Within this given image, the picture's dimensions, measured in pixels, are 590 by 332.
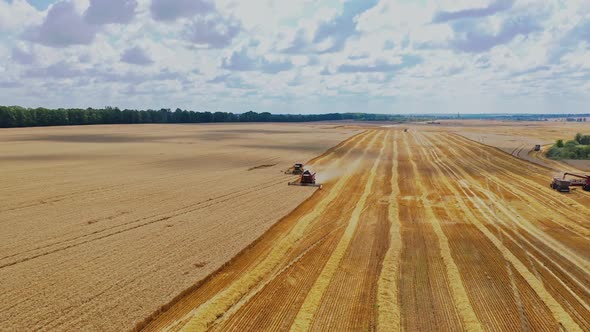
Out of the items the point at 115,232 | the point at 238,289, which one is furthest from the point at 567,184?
the point at 115,232

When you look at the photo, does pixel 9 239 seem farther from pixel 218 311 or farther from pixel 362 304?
pixel 362 304

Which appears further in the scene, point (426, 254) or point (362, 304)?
point (426, 254)

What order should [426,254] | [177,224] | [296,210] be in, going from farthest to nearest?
[296,210]
[177,224]
[426,254]

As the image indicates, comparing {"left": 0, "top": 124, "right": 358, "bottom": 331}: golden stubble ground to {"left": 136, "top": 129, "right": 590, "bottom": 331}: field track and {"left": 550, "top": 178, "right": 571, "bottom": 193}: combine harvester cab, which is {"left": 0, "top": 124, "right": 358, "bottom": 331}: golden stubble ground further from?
{"left": 550, "top": 178, "right": 571, "bottom": 193}: combine harvester cab

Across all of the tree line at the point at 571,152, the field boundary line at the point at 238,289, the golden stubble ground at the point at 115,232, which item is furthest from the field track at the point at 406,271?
the tree line at the point at 571,152

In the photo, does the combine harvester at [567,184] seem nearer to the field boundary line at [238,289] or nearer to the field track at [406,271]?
the field track at [406,271]

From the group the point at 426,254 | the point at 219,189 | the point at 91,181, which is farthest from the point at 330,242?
the point at 91,181
